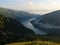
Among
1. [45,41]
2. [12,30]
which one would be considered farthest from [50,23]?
[12,30]

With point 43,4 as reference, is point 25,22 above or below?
below

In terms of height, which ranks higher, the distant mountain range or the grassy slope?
the distant mountain range

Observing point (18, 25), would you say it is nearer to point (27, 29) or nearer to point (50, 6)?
point (27, 29)

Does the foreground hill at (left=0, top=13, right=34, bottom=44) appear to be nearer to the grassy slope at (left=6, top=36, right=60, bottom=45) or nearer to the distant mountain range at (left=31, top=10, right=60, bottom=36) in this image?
the grassy slope at (left=6, top=36, right=60, bottom=45)

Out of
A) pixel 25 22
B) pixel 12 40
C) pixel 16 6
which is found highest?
pixel 16 6

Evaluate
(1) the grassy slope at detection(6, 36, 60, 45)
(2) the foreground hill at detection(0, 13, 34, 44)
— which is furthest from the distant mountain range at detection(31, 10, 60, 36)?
(2) the foreground hill at detection(0, 13, 34, 44)

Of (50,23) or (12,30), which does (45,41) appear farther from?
(12,30)

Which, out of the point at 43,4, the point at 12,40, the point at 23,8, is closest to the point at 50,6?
the point at 43,4

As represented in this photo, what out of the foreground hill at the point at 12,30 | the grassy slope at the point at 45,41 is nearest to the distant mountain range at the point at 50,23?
the grassy slope at the point at 45,41

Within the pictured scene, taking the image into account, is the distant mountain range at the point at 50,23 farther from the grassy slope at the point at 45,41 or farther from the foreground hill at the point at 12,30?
the foreground hill at the point at 12,30
